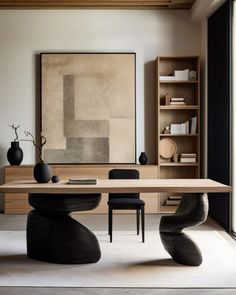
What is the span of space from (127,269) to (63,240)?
623 mm

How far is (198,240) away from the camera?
5.23 m

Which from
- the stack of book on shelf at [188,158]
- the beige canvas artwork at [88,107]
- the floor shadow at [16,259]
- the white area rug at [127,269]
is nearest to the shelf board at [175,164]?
the stack of book on shelf at [188,158]

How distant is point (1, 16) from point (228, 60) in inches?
144

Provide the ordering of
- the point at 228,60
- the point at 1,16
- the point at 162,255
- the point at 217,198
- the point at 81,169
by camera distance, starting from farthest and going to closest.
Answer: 1. the point at 1,16
2. the point at 81,169
3. the point at 217,198
4. the point at 228,60
5. the point at 162,255

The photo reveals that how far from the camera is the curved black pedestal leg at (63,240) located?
4195 mm

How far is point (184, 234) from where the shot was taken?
4180mm

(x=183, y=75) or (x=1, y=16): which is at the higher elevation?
(x=1, y=16)

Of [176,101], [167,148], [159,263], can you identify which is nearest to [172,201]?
[167,148]

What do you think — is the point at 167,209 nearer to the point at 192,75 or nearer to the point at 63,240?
the point at 192,75

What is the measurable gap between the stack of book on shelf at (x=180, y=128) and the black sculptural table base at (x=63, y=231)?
3.20m

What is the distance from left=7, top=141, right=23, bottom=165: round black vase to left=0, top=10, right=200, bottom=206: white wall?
1.05 ft

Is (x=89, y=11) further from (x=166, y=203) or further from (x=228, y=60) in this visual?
(x=166, y=203)

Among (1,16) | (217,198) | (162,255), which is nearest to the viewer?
(162,255)

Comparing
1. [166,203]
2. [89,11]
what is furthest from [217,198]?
[89,11]
